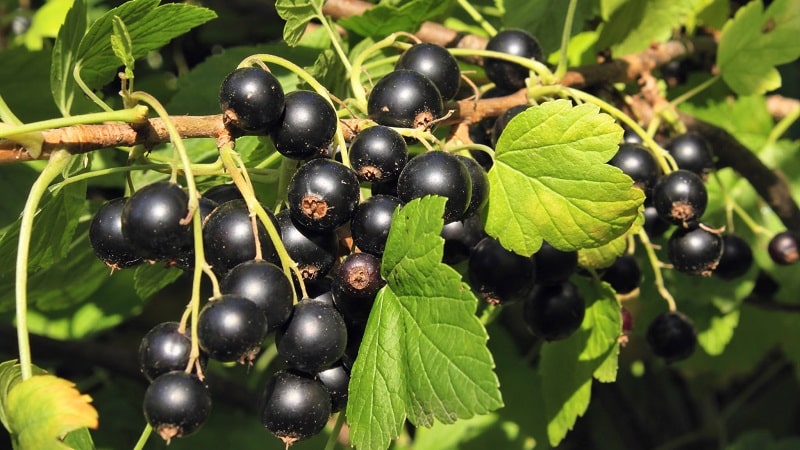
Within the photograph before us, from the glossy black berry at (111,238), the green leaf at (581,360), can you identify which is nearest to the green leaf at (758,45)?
the green leaf at (581,360)

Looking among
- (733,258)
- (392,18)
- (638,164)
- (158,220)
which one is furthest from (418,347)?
(733,258)

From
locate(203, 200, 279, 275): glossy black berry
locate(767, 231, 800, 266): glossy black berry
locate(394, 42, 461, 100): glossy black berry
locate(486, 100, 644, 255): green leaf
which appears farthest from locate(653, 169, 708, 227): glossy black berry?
locate(203, 200, 279, 275): glossy black berry

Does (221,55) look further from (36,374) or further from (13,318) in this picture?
(36,374)

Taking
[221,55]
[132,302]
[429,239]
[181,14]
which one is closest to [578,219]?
[429,239]

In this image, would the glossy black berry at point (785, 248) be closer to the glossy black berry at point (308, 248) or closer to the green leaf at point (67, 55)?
the glossy black berry at point (308, 248)

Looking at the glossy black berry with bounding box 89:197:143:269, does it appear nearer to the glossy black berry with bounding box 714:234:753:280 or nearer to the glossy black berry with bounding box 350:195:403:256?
the glossy black berry with bounding box 350:195:403:256

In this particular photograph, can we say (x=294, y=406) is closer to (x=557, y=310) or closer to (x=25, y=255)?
(x=25, y=255)
